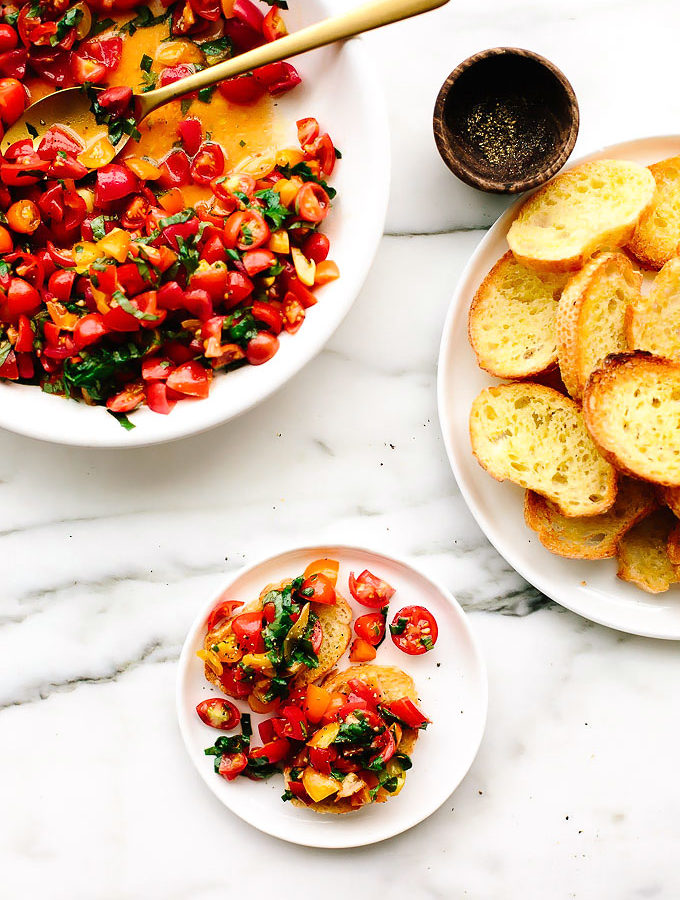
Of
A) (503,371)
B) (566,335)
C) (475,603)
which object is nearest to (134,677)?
(475,603)

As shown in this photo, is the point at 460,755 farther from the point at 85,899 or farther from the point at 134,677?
the point at 85,899

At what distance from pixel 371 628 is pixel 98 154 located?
1227 mm

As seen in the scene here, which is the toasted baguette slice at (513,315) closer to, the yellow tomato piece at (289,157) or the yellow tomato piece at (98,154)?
the yellow tomato piece at (289,157)

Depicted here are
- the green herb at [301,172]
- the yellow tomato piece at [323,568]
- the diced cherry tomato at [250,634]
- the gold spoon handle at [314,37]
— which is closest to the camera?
the gold spoon handle at [314,37]

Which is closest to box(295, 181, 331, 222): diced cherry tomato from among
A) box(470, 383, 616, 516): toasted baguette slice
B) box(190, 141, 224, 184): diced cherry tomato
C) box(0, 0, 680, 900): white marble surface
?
box(190, 141, 224, 184): diced cherry tomato

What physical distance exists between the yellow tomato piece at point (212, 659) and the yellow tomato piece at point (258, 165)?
1.07m

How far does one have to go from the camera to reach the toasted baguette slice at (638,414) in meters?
1.74

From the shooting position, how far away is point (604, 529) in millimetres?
1942

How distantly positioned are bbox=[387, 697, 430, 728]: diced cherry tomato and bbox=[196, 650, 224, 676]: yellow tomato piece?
40 centimetres

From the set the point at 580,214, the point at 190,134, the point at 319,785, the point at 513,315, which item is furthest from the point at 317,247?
the point at 319,785

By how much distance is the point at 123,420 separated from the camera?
1.75m

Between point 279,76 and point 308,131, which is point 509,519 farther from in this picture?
point 279,76

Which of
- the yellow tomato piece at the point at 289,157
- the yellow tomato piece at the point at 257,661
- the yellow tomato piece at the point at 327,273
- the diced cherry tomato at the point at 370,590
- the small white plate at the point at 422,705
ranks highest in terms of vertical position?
the yellow tomato piece at the point at 289,157

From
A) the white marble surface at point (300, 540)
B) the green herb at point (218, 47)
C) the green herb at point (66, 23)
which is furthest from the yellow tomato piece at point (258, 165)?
the green herb at point (66, 23)
